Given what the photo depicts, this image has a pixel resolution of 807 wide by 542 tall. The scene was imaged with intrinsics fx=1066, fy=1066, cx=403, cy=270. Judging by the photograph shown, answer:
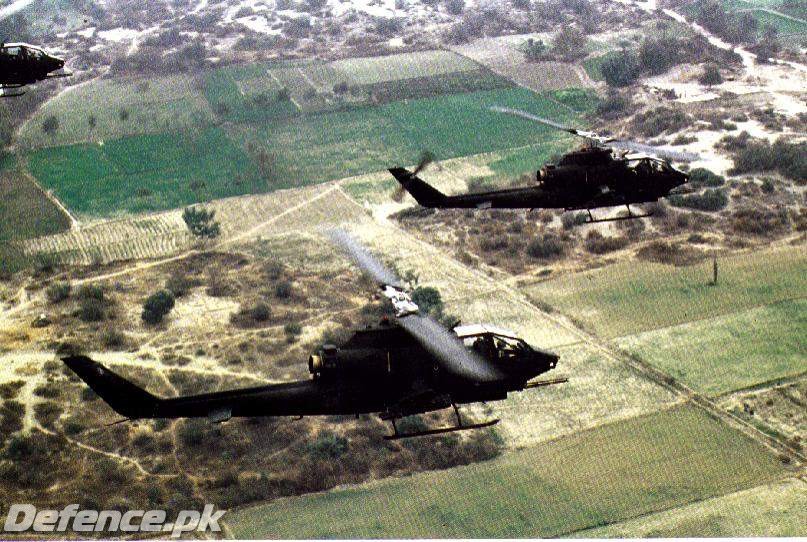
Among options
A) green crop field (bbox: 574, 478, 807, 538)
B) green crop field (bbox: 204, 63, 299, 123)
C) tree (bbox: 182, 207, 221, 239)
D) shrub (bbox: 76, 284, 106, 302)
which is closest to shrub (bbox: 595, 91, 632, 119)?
green crop field (bbox: 204, 63, 299, 123)

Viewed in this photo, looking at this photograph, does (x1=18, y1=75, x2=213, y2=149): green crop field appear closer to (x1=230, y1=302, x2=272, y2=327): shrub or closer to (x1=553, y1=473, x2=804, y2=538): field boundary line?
(x1=230, y1=302, x2=272, y2=327): shrub

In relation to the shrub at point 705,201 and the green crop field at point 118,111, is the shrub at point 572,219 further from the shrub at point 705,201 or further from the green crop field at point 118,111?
the green crop field at point 118,111

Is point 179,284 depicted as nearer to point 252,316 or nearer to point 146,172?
point 252,316

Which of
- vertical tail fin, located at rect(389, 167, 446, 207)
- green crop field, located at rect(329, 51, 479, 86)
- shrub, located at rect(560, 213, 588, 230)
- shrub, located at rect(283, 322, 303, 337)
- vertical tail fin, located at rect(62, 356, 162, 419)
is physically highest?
vertical tail fin, located at rect(389, 167, 446, 207)

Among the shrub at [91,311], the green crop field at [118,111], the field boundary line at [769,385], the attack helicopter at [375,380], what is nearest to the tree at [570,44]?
the green crop field at [118,111]

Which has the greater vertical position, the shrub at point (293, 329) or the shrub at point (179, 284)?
the shrub at point (293, 329)

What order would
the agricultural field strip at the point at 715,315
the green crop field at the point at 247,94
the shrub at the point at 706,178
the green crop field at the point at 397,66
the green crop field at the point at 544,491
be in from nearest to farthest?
the green crop field at the point at 544,491 < the agricultural field strip at the point at 715,315 < the shrub at the point at 706,178 < the green crop field at the point at 247,94 < the green crop field at the point at 397,66

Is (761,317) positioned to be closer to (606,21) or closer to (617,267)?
(617,267)

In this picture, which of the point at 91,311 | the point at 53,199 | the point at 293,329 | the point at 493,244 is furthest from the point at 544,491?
the point at 53,199
